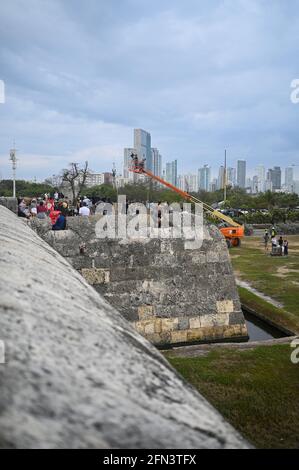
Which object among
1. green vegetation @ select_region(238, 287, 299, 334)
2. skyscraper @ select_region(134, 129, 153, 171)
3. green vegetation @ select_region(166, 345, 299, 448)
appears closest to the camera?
green vegetation @ select_region(166, 345, 299, 448)

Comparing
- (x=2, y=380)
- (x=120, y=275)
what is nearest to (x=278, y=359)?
(x=120, y=275)

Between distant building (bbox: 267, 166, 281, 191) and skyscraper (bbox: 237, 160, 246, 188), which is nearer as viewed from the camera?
distant building (bbox: 267, 166, 281, 191)

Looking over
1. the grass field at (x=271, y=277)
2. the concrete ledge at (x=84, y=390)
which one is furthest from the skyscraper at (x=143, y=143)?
the concrete ledge at (x=84, y=390)

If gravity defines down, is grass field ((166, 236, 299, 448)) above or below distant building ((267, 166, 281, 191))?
below

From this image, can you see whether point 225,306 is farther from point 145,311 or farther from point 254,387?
point 254,387

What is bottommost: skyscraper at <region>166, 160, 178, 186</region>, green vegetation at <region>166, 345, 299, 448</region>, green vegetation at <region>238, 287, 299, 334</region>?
green vegetation at <region>238, 287, 299, 334</region>

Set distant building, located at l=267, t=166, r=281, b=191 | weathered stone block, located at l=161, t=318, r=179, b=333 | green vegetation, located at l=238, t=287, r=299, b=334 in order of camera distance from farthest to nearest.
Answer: distant building, located at l=267, t=166, r=281, b=191 → green vegetation, located at l=238, t=287, r=299, b=334 → weathered stone block, located at l=161, t=318, r=179, b=333

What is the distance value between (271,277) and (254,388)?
32.8ft

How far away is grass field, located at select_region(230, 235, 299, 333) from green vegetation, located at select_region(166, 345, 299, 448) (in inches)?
122

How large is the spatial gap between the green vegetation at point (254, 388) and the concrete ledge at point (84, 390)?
341 centimetres

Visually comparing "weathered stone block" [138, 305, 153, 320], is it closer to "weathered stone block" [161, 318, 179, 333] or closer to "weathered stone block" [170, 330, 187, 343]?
"weathered stone block" [161, 318, 179, 333]

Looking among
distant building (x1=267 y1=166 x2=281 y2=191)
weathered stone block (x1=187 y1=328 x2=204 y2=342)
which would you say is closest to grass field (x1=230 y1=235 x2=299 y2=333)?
weathered stone block (x1=187 y1=328 x2=204 y2=342)

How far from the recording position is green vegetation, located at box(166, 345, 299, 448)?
13.2 ft
